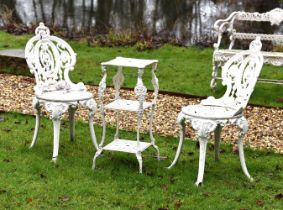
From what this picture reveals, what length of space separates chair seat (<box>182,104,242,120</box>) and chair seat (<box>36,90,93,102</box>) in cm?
109

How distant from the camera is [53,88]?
6.57 m

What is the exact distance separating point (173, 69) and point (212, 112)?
5.30 meters

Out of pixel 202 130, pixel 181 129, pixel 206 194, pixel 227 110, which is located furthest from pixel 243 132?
pixel 206 194

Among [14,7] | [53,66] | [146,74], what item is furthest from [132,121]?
[14,7]

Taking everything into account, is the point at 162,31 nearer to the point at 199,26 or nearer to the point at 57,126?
the point at 199,26

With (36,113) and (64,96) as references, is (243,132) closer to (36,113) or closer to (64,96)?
(64,96)

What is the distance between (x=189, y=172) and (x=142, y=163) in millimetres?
530

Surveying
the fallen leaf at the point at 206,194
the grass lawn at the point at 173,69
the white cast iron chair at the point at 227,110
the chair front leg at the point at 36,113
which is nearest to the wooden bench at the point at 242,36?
the grass lawn at the point at 173,69

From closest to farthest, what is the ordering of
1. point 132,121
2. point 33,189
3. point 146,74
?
point 33,189 < point 132,121 < point 146,74

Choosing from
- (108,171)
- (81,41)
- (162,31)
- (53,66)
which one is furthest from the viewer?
(162,31)

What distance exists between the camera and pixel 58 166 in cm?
610

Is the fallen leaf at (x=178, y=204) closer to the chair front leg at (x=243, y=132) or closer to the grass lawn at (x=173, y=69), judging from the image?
the chair front leg at (x=243, y=132)

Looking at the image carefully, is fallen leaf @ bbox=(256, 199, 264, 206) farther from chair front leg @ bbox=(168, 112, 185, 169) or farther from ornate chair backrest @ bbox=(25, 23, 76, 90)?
ornate chair backrest @ bbox=(25, 23, 76, 90)

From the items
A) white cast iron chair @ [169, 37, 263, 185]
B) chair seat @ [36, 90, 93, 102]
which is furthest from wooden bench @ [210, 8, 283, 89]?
chair seat @ [36, 90, 93, 102]
